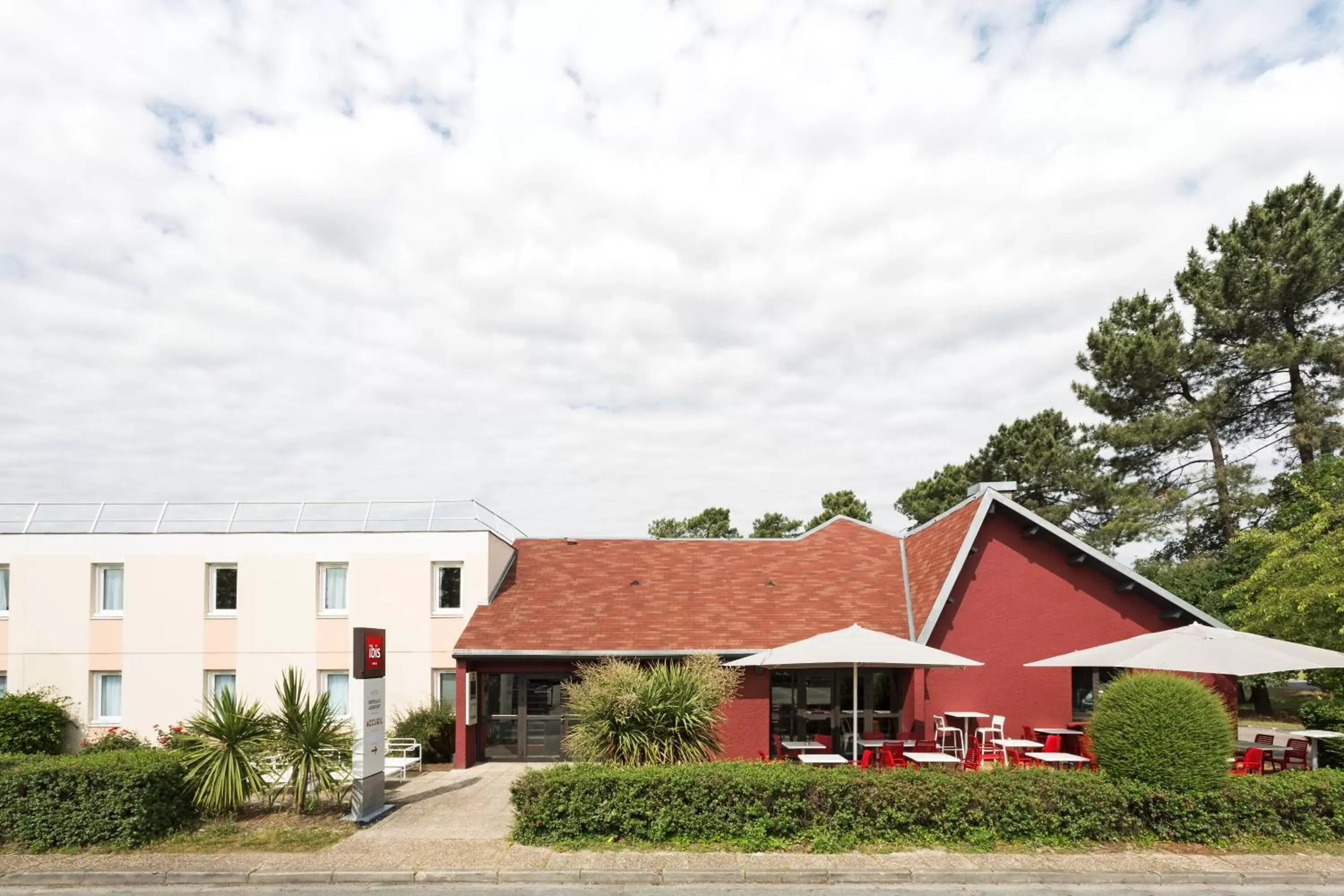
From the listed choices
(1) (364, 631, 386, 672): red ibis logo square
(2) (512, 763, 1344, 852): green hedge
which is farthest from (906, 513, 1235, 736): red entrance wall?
(1) (364, 631, 386, 672): red ibis logo square

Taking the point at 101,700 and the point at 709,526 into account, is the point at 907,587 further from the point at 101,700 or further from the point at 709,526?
the point at 709,526

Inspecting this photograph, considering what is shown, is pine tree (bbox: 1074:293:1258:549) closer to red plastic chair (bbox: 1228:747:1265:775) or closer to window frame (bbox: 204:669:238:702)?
red plastic chair (bbox: 1228:747:1265:775)

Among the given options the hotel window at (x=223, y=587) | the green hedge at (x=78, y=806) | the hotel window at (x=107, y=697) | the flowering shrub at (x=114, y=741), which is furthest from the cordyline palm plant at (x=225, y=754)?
the hotel window at (x=107, y=697)

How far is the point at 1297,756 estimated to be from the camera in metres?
14.4

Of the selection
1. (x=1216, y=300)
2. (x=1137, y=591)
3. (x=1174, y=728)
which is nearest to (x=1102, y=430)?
(x=1216, y=300)

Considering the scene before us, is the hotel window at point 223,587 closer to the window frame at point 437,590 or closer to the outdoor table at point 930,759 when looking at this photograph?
the window frame at point 437,590

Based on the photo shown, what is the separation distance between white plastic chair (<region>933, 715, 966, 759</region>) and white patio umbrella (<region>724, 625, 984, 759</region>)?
9.42ft

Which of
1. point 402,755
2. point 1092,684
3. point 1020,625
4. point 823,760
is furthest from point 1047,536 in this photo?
point 402,755

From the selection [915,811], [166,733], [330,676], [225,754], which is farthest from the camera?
[330,676]

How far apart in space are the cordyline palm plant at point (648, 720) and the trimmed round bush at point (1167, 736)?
5.71 metres

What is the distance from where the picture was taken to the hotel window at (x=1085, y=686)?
60.4 ft

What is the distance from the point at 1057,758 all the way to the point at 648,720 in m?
6.60

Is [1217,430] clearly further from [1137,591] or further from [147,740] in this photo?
[147,740]

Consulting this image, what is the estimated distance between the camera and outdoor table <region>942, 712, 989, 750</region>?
16141 mm
